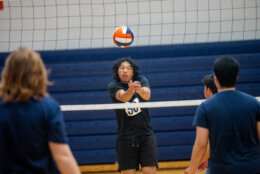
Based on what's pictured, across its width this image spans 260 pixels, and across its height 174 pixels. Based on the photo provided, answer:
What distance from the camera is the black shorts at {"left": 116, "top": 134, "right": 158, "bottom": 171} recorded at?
4562mm

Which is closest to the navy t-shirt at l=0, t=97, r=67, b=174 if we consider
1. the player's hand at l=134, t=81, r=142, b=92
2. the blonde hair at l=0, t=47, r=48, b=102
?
the blonde hair at l=0, t=47, r=48, b=102

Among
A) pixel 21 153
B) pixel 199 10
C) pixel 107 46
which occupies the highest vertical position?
pixel 199 10

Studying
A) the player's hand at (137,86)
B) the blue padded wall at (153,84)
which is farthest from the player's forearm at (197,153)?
the blue padded wall at (153,84)

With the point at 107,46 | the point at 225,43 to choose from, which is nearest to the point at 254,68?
the point at 225,43

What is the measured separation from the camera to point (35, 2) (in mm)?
6824

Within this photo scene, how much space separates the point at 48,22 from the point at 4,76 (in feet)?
15.4

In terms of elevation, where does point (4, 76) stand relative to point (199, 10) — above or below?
below

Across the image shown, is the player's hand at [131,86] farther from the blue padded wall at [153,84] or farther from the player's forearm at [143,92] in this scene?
the blue padded wall at [153,84]

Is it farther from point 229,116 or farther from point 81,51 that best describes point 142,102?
point 81,51

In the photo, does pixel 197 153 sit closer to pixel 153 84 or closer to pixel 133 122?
pixel 133 122

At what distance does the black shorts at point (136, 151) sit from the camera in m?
4.56

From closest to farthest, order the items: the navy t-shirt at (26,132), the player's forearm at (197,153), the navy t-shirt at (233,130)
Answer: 1. the navy t-shirt at (26,132)
2. the navy t-shirt at (233,130)
3. the player's forearm at (197,153)

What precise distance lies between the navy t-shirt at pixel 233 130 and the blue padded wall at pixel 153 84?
3.95 m

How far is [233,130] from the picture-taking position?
108 inches
